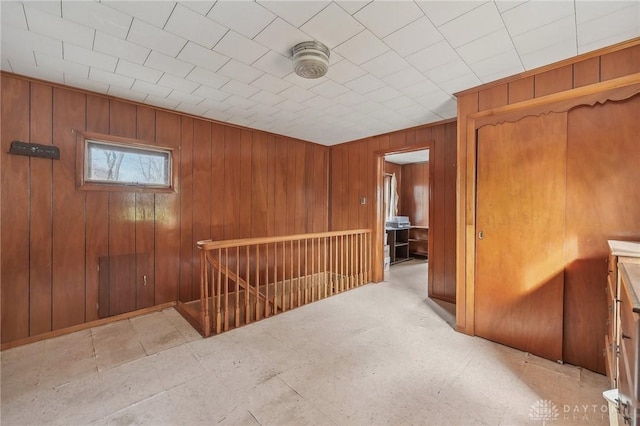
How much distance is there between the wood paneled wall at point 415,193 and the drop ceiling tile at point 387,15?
212 inches

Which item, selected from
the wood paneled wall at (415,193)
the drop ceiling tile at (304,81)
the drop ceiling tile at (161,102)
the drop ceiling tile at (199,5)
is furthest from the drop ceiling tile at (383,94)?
the wood paneled wall at (415,193)

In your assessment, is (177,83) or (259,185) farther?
(259,185)

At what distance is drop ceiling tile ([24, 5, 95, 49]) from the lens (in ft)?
5.38

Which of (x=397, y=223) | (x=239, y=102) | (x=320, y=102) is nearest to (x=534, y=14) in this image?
(x=320, y=102)

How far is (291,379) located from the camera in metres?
1.91

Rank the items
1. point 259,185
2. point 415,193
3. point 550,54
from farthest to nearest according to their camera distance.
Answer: point 415,193 < point 259,185 < point 550,54

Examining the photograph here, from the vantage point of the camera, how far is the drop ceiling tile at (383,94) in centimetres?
263

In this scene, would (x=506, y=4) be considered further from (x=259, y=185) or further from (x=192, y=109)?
(x=259, y=185)

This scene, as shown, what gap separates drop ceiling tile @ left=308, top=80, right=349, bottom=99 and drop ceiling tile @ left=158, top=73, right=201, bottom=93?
1.18 meters

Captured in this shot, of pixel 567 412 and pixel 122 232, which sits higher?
pixel 122 232

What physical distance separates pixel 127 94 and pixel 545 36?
3.73m

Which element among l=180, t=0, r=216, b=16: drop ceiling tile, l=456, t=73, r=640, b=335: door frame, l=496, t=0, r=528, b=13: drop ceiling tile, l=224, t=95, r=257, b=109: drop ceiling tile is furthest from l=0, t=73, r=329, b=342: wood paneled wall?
l=496, t=0, r=528, b=13: drop ceiling tile

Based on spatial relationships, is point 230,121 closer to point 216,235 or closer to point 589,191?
point 216,235

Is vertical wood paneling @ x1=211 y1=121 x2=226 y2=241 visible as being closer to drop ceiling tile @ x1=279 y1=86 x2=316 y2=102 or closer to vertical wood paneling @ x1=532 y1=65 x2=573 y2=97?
drop ceiling tile @ x1=279 y1=86 x2=316 y2=102
